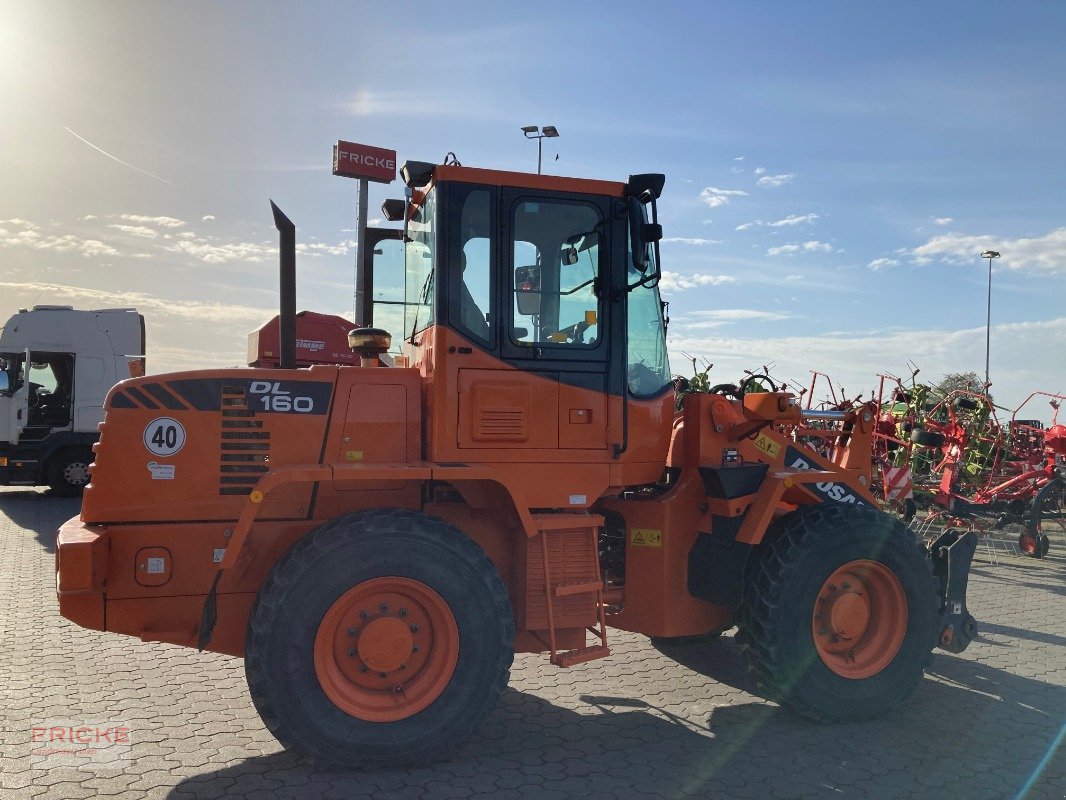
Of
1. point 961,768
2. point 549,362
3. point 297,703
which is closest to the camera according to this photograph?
point 297,703

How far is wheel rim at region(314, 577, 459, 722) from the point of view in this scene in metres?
4.20

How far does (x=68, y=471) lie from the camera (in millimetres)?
15719

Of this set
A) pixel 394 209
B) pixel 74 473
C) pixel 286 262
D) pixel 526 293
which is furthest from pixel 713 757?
pixel 74 473

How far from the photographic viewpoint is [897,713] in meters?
5.12

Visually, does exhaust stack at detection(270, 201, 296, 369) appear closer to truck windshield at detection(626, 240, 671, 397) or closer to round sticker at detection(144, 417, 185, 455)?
round sticker at detection(144, 417, 185, 455)

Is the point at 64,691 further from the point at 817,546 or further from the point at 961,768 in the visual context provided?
the point at 961,768

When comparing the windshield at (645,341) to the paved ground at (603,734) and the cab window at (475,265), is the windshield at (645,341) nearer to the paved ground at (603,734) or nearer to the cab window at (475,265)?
the cab window at (475,265)

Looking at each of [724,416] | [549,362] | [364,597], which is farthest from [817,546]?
[364,597]

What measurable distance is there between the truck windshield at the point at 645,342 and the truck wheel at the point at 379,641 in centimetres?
145

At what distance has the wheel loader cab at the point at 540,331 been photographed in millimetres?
4645

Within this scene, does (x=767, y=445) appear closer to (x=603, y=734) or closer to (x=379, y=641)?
(x=603, y=734)

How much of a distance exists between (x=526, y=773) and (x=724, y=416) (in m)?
2.45

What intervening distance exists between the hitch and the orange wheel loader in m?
0.02

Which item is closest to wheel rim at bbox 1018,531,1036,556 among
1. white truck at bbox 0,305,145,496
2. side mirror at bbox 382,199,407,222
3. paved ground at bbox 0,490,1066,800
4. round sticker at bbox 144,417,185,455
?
paved ground at bbox 0,490,1066,800
